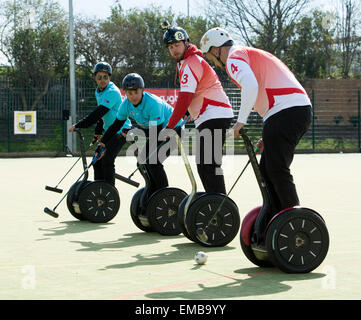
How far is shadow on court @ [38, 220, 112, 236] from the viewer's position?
8429 mm

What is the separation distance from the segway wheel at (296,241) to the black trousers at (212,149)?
1.68m

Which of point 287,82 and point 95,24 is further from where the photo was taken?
point 95,24

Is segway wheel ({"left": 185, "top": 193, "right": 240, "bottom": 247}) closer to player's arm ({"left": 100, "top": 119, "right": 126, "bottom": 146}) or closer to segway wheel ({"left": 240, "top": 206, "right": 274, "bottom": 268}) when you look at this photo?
segway wheel ({"left": 240, "top": 206, "right": 274, "bottom": 268})

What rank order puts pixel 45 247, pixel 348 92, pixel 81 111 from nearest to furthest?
pixel 45 247 → pixel 81 111 → pixel 348 92

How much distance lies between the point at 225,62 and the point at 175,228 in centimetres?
245

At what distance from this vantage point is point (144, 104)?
27.7 ft

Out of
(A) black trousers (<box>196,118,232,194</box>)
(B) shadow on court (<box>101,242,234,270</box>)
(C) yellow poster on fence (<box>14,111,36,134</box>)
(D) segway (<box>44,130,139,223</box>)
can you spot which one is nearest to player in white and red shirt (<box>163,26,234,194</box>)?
(A) black trousers (<box>196,118,232,194</box>)

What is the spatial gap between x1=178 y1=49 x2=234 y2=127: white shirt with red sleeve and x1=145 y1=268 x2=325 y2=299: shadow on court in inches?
76.3

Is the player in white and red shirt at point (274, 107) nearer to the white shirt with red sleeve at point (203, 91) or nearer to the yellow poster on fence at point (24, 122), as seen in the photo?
the white shirt with red sleeve at point (203, 91)

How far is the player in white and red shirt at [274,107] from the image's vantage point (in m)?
5.75

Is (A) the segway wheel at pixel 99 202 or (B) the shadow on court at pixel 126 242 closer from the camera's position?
(B) the shadow on court at pixel 126 242

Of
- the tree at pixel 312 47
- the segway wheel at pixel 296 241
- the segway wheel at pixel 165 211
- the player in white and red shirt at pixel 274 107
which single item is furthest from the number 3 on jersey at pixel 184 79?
the tree at pixel 312 47

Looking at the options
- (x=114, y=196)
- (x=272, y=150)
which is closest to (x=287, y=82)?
(x=272, y=150)
